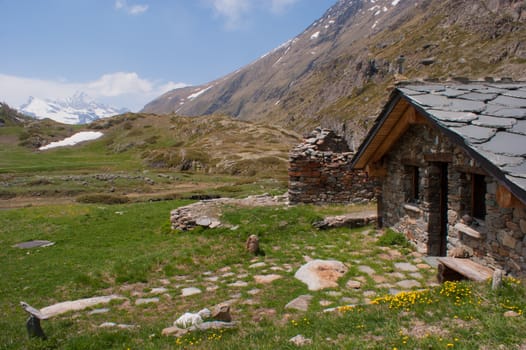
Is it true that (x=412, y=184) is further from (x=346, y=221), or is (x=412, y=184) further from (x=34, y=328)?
(x=34, y=328)

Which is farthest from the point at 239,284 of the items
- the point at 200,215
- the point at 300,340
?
the point at 200,215

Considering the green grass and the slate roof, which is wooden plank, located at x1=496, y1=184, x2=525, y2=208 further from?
the green grass

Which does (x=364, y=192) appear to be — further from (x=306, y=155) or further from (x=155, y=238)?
(x=155, y=238)

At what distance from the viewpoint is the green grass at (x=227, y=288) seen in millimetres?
5586

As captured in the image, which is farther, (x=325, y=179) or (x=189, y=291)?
(x=325, y=179)

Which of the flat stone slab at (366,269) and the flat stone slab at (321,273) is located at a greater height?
the flat stone slab at (321,273)

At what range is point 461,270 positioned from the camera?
26.4ft

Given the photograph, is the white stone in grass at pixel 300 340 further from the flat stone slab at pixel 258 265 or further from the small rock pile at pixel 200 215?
the small rock pile at pixel 200 215

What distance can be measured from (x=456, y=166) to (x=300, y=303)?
5113mm

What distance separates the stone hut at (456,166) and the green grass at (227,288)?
50.2 inches

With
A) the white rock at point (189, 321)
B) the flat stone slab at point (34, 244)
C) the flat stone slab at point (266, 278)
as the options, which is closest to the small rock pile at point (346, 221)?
the flat stone slab at point (266, 278)

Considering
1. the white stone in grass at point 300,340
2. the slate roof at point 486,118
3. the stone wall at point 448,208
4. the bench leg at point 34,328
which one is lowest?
the bench leg at point 34,328

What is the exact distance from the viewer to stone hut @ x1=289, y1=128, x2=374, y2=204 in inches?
725

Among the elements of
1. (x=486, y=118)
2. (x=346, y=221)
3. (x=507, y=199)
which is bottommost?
(x=346, y=221)
